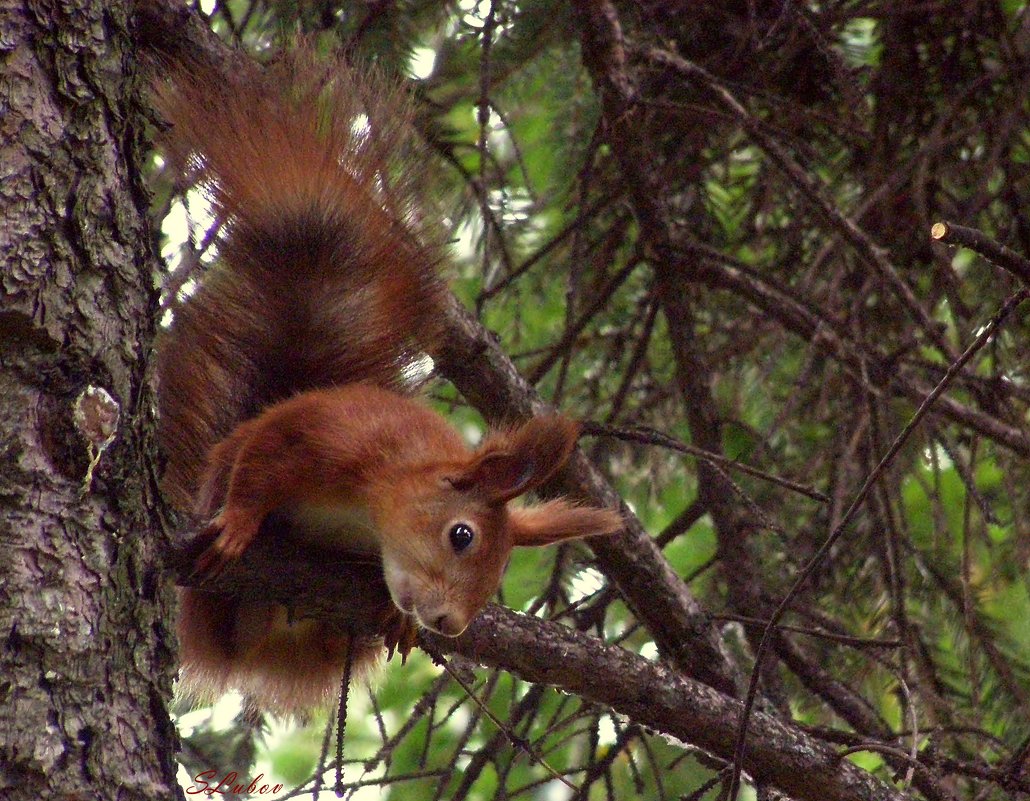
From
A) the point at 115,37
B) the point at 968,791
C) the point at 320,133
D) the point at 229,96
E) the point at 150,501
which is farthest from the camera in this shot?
the point at 968,791

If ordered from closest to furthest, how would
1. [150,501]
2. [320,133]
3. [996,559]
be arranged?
1. [150,501]
2. [320,133]
3. [996,559]

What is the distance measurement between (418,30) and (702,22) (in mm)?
556

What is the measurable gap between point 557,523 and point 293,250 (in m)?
0.56

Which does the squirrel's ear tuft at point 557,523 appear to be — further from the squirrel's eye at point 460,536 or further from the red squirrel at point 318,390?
the squirrel's eye at point 460,536

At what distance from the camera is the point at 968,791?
2.12 m

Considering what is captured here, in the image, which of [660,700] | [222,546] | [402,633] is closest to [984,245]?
[660,700]

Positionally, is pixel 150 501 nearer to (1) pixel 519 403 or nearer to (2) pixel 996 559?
(1) pixel 519 403

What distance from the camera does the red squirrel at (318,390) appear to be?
65.3 inches

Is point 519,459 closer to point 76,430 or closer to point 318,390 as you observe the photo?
point 318,390

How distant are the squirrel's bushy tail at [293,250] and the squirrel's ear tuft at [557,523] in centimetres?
30

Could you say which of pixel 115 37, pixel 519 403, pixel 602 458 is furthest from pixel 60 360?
pixel 602 458

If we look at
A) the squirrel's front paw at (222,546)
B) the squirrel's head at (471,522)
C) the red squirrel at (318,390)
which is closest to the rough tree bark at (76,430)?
the squirrel's front paw at (222,546)

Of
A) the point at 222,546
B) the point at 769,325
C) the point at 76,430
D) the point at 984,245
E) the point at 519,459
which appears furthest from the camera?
the point at 769,325

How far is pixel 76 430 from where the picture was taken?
3.76 feet
